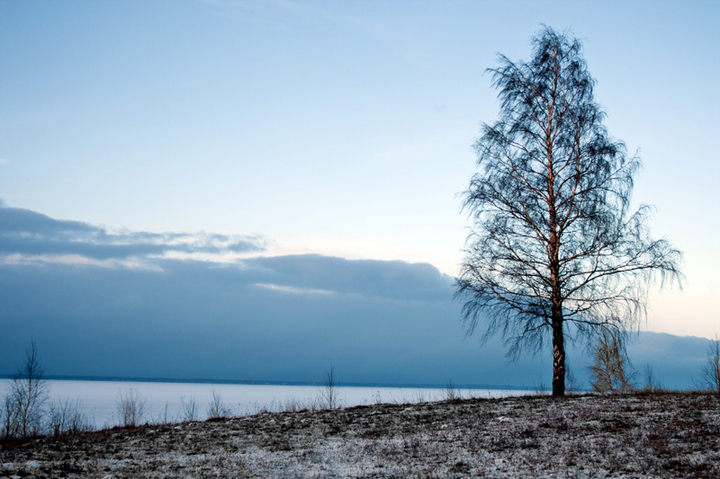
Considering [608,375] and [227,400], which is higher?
[608,375]

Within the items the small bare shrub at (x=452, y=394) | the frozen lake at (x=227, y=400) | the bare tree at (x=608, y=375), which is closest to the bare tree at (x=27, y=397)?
the frozen lake at (x=227, y=400)

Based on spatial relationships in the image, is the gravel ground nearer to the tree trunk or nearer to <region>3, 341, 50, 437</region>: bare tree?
the tree trunk

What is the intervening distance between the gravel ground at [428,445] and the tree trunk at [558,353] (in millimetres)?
1987

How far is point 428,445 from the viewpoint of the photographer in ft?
37.9

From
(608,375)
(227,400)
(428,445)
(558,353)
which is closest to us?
(428,445)

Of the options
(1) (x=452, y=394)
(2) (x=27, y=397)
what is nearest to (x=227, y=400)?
(2) (x=27, y=397)

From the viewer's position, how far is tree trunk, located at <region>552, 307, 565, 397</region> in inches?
734

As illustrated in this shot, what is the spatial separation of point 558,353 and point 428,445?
367 inches

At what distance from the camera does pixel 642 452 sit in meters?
9.37

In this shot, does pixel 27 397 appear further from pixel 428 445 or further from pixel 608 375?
pixel 608 375

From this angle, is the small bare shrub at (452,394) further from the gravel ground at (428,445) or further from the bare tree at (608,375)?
the bare tree at (608,375)

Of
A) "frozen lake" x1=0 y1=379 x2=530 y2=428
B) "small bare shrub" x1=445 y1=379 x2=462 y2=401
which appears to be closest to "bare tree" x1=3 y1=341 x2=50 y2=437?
"frozen lake" x1=0 y1=379 x2=530 y2=428

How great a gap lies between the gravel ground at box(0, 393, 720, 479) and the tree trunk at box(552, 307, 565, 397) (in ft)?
6.52

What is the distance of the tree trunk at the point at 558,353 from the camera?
18641mm
